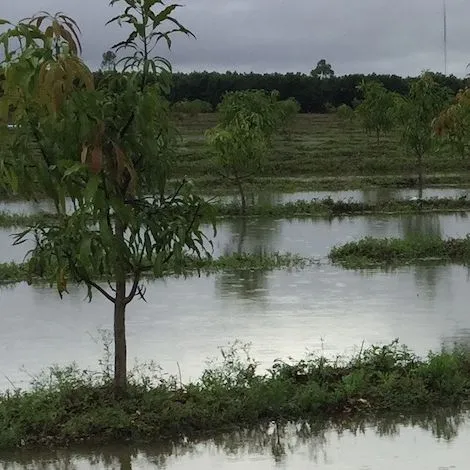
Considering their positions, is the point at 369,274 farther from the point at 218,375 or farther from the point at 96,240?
the point at 96,240

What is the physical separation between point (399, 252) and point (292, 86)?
5205cm

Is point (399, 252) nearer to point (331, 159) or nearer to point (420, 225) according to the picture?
point (420, 225)

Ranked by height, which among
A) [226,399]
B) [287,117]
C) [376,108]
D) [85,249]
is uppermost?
[376,108]

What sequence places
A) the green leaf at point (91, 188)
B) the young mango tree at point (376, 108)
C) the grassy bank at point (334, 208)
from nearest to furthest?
the green leaf at point (91, 188), the grassy bank at point (334, 208), the young mango tree at point (376, 108)

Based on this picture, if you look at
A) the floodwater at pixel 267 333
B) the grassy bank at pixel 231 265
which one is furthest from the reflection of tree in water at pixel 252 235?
the grassy bank at pixel 231 265

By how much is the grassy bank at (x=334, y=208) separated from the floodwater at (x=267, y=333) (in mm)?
6511

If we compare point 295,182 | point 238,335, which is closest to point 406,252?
point 238,335

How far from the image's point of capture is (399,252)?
16.0 m

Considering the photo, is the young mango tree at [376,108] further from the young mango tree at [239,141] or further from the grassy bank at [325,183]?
the young mango tree at [239,141]

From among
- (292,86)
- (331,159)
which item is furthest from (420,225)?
(292,86)

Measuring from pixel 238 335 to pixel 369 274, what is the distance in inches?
193

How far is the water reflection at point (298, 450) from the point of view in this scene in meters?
6.24

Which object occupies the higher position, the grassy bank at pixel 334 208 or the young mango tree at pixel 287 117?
the young mango tree at pixel 287 117

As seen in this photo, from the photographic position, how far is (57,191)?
6.49 metres
